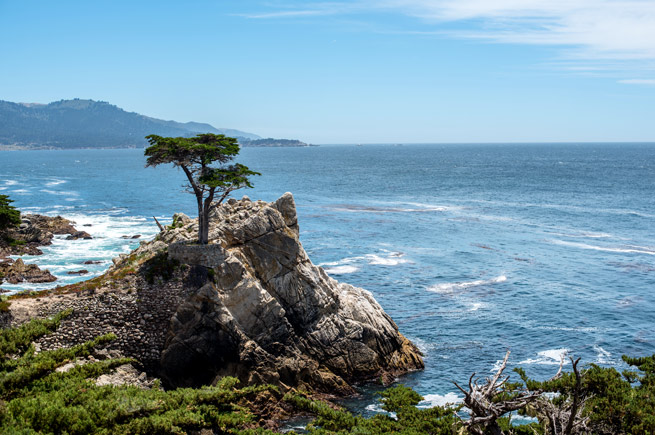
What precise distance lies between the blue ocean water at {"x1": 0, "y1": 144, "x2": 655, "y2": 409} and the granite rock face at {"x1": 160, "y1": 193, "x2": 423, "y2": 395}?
Answer: 2.85m

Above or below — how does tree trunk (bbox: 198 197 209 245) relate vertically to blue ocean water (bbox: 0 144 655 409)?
above

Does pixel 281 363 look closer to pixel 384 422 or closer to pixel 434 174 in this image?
pixel 384 422

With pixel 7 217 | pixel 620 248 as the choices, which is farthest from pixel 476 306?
pixel 7 217

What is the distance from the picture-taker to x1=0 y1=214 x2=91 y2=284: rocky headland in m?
49.8

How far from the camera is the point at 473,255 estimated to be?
203ft

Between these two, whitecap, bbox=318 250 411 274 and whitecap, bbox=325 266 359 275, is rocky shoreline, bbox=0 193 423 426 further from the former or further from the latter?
whitecap, bbox=318 250 411 274

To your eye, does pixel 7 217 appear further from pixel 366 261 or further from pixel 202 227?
pixel 366 261

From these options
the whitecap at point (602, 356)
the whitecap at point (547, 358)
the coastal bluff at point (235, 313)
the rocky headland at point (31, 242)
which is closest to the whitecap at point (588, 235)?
the whitecap at point (602, 356)

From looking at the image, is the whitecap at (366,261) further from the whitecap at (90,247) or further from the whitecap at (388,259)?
the whitecap at (90,247)

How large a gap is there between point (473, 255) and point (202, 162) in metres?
38.4

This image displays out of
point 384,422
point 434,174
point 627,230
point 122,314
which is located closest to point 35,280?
point 122,314

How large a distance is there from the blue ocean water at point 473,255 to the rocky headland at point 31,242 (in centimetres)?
208

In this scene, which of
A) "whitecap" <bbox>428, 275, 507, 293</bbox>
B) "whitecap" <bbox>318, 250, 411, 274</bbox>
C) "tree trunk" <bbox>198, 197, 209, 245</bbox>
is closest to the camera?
"tree trunk" <bbox>198, 197, 209, 245</bbox>

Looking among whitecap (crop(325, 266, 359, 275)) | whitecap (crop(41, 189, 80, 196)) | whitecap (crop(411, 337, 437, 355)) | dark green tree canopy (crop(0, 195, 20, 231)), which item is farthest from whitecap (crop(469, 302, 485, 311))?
whitecap (crop(41, 189, 80, 196))
